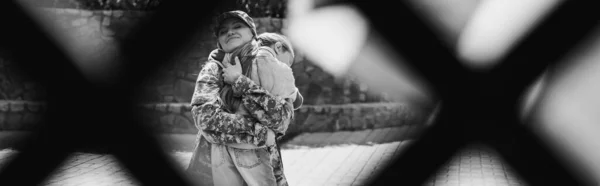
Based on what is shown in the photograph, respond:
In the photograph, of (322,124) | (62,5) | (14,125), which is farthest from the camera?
(322,124)

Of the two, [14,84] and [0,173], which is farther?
[14,84]

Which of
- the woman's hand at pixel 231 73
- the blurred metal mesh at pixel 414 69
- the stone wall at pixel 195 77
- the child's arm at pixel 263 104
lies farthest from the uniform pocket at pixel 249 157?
the stone wall at pixel 195 77

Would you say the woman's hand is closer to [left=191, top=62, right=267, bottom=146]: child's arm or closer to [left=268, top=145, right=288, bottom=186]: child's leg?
[left=191, top=62, right=267, bottom=146]: child's arm

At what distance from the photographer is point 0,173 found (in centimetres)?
62

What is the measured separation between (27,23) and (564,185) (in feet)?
1.46

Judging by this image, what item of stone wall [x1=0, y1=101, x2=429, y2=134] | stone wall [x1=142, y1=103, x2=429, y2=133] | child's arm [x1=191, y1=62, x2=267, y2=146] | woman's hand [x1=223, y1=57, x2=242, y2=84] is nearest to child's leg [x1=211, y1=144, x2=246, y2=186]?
child's arm [x1=191, y1=62, x2=267, y2=146]

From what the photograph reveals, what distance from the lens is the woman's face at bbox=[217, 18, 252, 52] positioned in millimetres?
1348

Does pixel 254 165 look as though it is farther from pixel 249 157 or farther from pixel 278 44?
pixel 278 44

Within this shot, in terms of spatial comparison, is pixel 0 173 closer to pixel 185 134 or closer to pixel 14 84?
pixel 185 134

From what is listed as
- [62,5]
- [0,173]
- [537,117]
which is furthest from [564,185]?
[62,5]

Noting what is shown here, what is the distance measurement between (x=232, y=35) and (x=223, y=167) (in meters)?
0.40

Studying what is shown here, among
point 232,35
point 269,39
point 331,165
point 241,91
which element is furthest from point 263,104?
point 331,165

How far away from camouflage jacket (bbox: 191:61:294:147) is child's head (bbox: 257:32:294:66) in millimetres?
244

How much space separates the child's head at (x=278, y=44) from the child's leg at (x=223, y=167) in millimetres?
278
